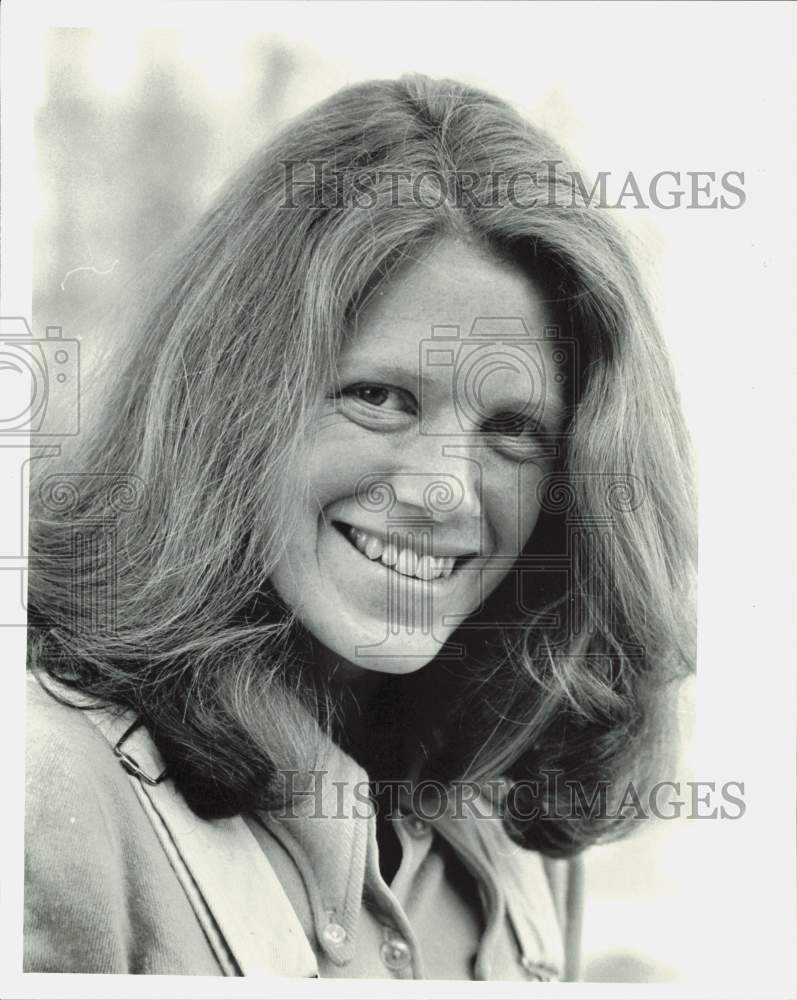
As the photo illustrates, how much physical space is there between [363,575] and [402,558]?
0.19 ft

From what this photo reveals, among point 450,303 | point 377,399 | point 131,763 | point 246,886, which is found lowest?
point 246,886

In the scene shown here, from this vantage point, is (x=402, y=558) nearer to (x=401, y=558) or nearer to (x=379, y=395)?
(x=401, y=558)

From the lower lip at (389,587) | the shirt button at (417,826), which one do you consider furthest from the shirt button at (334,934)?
the lower lip at (389,587)

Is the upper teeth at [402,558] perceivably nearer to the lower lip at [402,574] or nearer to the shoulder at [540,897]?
the lower lip at [402,574]

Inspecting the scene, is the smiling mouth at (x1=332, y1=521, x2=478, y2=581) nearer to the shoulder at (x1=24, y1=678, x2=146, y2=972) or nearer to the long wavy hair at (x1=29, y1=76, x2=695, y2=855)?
the long wavy hair at (x1=29, y1=76, x2=695, y2=855)

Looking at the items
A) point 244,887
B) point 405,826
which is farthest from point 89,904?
point 405,826

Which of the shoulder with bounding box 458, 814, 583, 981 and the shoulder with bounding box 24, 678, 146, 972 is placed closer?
the shoulder with bounding box 24, 678, 146, 972

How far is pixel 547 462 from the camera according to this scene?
156 cm

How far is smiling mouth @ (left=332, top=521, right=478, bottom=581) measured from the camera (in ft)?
5.05

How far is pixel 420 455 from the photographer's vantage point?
5.00ft

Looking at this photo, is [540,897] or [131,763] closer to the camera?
[131,763]

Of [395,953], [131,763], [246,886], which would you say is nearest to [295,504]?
[131,763]

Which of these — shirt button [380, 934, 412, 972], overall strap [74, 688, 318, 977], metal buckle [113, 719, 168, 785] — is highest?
metal buckle [113, 719, 168, 785]

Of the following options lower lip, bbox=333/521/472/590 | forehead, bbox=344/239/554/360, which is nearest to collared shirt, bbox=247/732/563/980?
lower lip, bbox=333/521/472/590
